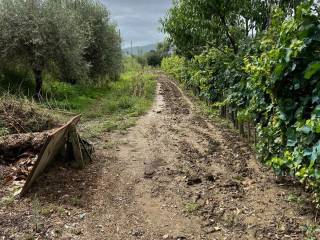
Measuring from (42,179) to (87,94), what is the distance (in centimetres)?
1265

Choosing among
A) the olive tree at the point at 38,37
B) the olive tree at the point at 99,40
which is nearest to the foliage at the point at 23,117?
the olive tree at the point at 38,37

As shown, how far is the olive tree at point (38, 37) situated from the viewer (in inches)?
560

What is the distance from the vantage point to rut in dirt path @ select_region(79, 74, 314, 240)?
165 inches

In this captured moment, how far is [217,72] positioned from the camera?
10.4 m

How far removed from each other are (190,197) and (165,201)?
0.35 meters

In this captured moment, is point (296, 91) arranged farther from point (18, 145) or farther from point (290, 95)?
point (18, 145)

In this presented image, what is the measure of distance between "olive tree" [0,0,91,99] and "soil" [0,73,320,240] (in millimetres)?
8582

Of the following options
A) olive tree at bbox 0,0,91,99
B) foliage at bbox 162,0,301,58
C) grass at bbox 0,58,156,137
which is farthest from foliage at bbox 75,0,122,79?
foliage at bbox 162,0,301,58

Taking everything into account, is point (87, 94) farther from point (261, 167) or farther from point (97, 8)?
point (261, 167)

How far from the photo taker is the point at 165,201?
16.4 feet

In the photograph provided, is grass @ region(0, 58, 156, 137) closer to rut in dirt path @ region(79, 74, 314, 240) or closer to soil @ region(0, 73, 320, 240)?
rut in dirt path @ region(79, 74, 314, 240)

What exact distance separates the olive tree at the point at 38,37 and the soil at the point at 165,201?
28.2 feet

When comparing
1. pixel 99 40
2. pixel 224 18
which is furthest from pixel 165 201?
pixel 99 40

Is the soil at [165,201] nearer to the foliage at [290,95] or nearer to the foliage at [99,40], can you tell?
the foliage at [290,95]
